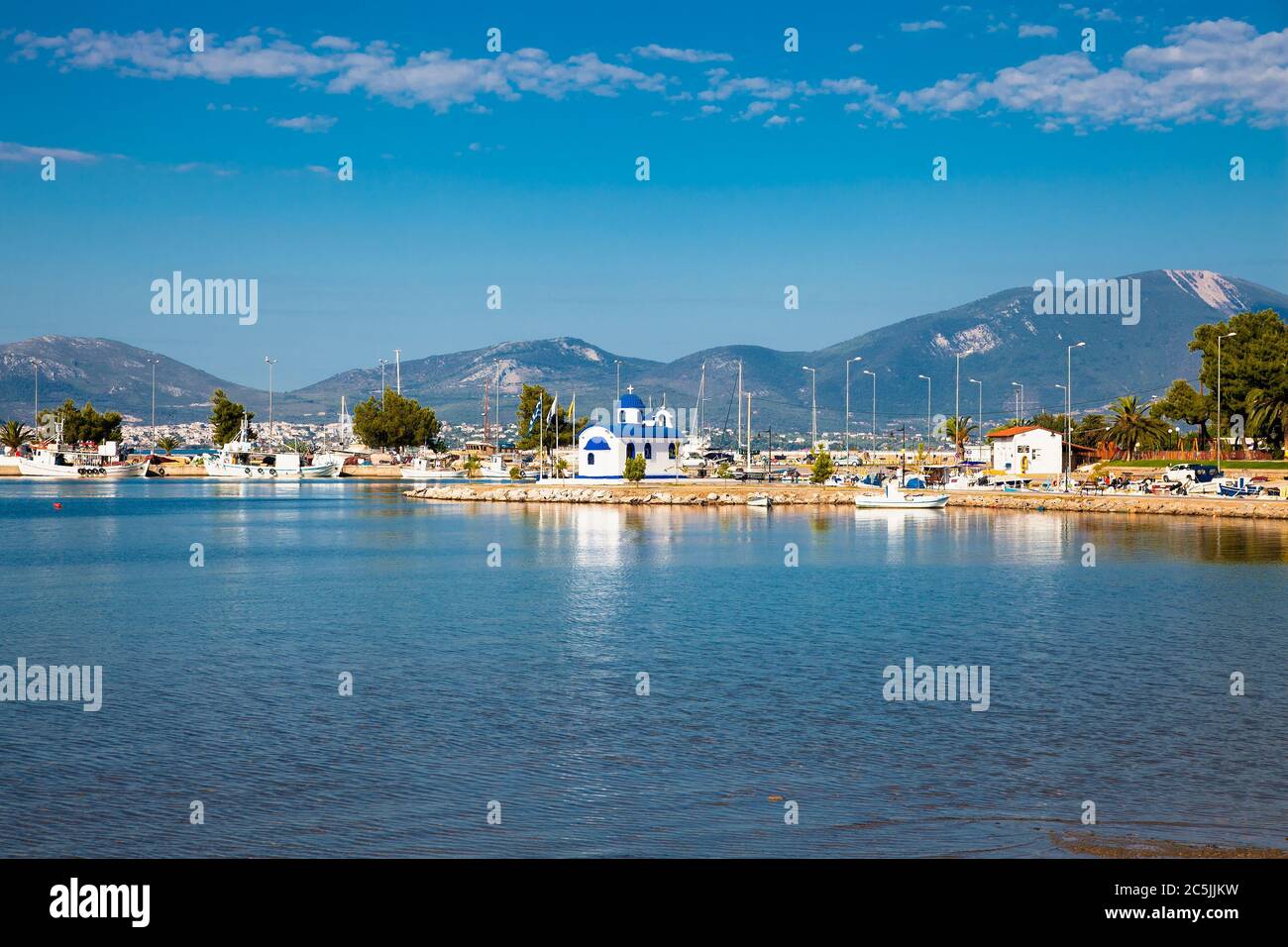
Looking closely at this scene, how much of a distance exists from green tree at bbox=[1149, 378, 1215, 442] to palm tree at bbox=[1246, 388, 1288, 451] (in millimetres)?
5283

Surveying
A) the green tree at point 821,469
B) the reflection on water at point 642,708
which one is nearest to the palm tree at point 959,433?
the green tree at point 821,469

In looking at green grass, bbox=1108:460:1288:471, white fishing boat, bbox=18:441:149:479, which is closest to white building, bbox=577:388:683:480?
green grass, bbox=1108:460:1288:471

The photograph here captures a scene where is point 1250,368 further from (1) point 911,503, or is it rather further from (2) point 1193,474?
(1) point 911,503

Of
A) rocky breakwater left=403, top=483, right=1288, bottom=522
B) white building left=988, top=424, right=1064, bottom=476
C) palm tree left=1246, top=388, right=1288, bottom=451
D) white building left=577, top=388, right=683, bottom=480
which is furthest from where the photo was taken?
white building left=577, top=388, right=683, bottom=480

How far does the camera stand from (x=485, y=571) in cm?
5275

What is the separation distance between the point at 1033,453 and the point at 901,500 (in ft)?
100

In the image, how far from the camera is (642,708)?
2417 centimetres

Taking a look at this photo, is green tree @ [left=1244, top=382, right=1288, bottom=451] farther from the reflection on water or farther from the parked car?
the reflection on water

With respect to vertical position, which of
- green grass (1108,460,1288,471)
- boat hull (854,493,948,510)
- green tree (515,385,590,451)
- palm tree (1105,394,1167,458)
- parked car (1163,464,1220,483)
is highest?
green tree (515,385,590,451)

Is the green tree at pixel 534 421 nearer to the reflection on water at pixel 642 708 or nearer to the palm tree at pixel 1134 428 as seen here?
the palm tree at pixel 1134 428

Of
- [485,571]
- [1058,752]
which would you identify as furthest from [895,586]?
[1058,752]

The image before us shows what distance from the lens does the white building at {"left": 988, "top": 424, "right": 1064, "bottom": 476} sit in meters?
120
